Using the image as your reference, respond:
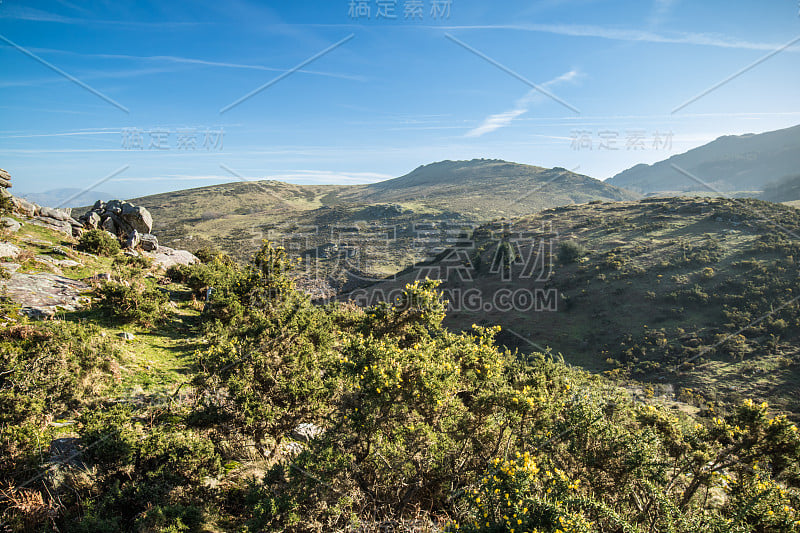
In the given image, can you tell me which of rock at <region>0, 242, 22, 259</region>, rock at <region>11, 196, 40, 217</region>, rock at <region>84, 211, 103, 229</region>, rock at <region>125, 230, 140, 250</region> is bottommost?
rock at <region>0, 242, 22, 259</region>

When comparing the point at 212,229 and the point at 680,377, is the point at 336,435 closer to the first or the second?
the point at 680,377

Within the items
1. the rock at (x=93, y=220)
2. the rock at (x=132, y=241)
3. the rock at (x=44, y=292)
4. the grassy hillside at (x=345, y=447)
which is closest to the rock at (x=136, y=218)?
the rock at (x=93, y=220)

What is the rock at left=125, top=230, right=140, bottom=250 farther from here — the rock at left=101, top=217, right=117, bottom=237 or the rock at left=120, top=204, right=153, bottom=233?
the rock at left=120, top=204, right=153, bottom=233

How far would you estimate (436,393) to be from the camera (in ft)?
17.5

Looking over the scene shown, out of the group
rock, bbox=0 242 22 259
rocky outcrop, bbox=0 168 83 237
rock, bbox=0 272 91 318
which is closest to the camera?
rock, bbox=0 272 91 318

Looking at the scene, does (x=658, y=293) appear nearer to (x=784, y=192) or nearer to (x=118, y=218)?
(x=118, y=218)

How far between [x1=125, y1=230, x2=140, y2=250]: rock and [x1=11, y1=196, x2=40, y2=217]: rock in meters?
4.31

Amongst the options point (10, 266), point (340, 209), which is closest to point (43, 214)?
point (10, 266)

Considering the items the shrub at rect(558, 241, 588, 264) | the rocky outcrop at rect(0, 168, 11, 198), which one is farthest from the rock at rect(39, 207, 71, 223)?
the shrub at rect(558, 241, 588, 264)

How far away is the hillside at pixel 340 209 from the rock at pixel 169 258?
32.6m

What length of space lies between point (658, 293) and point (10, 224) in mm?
43598

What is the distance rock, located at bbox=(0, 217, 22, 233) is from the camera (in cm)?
1315

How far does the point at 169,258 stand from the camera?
18641 mm

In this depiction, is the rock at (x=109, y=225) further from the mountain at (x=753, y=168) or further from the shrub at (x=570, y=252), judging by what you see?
the mountain at (x=753, y=168)
